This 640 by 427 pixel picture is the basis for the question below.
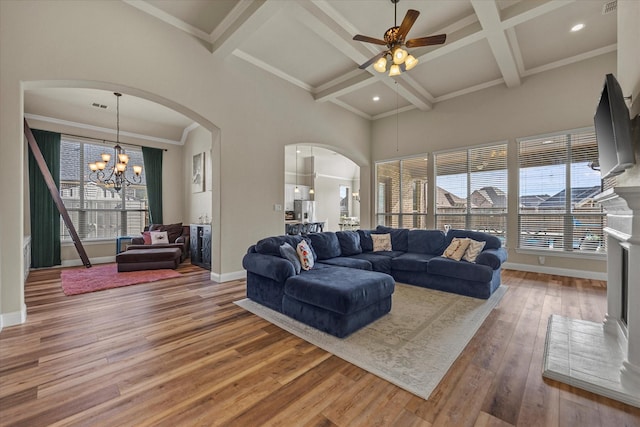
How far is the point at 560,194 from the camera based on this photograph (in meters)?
5.07

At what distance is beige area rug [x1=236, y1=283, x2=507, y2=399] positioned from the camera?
205 centimetres

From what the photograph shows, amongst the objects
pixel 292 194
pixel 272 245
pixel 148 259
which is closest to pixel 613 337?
pixel 272 245

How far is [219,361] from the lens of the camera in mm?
2199

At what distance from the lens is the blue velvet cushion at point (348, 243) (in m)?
4.80

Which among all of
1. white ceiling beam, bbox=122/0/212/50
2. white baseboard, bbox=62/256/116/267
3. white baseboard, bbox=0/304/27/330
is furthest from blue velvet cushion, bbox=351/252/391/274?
white baseboard, bbox=62/256/116/267

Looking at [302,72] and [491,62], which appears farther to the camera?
[302,72]

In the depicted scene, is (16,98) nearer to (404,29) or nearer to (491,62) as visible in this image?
(404,29)

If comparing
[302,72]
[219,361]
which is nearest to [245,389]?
[219,361]

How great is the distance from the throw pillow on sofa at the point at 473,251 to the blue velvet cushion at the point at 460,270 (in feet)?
0.64

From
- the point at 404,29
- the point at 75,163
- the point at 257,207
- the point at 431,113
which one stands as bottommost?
the point at 257,207

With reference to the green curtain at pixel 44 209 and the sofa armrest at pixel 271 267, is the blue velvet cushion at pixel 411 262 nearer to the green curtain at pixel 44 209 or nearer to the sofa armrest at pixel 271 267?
the sofa armrest at pixel 271 267

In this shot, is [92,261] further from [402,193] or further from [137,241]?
[402,193]

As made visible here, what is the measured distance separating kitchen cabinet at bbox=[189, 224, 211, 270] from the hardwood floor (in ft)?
8.70

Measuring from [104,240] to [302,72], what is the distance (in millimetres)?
6208
